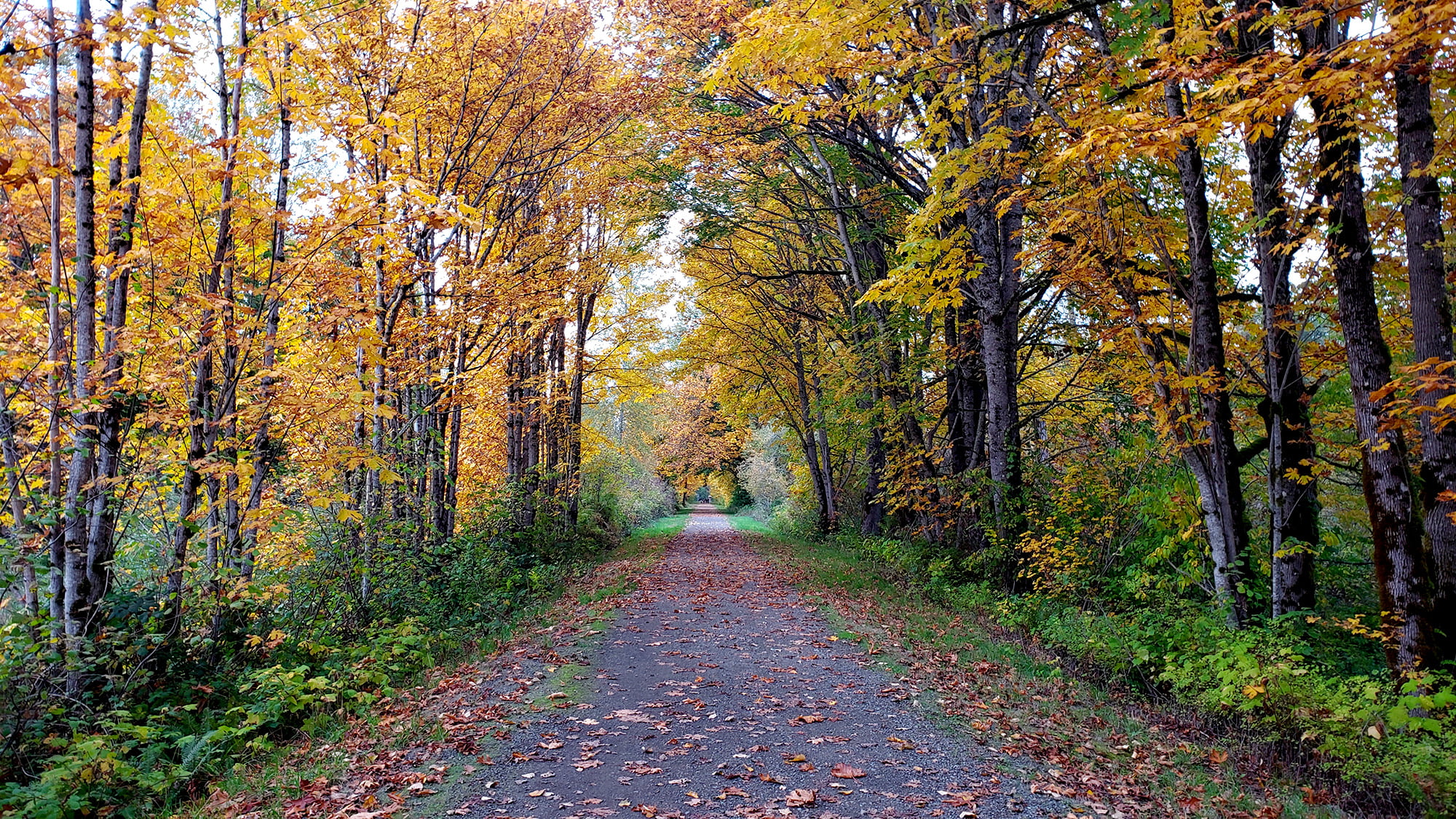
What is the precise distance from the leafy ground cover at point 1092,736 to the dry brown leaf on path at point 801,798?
1391 millimetres

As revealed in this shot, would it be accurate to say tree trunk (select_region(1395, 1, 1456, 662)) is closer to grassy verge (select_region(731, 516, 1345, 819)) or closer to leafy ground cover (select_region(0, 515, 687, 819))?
grassy verge (select_region(731, 516, 1345, 819))

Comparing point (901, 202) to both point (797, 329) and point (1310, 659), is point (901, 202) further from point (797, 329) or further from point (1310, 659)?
point (1310, 659)

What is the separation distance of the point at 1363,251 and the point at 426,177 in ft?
31.0

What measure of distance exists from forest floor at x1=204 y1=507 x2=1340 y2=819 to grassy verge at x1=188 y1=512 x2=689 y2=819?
0.03m

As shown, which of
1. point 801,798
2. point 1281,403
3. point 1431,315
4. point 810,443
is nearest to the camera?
point 801,798

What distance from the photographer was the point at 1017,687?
6566 mm

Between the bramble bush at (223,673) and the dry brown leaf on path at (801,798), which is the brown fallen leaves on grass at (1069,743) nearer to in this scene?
the dry brown leaf on path at (801,798)

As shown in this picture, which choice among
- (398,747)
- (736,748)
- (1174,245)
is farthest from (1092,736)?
(1174,245)

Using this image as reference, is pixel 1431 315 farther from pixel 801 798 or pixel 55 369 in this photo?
pixel 55 369

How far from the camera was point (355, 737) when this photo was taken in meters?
5.44

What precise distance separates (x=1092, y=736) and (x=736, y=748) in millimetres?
2669

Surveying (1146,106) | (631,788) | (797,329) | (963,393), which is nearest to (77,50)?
(631,788)

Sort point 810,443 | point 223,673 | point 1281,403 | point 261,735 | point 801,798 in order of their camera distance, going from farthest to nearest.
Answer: point 810,443, point 1281,403, point 223,673, point 261,735, point 801,798

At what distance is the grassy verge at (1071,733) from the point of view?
4371mm
